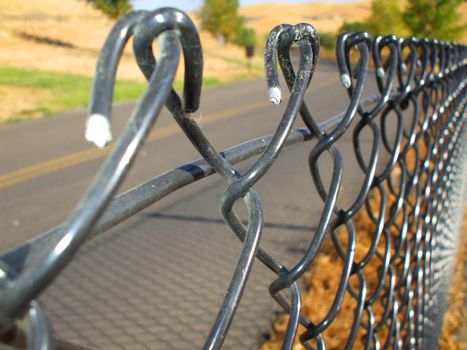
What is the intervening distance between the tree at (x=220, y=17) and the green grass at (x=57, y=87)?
73.0ft

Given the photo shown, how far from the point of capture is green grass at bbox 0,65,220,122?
14.2m

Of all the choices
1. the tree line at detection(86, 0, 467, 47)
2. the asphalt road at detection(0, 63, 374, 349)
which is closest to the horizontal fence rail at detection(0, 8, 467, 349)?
the asphalt road at detection(0, 63, 374, 349)

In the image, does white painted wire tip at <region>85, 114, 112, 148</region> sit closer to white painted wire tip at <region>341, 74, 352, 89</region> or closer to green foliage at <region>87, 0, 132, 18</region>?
white painted wire tip at <region>341, 74, 352, 89</region>

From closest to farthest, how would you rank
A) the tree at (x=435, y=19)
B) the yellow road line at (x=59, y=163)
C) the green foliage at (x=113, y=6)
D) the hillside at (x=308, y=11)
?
the yellow road line at (x=59, y=163) < the tree at (x=435, y=19) < the green foliage at (x=113, y=6) < the hillside at (x=308, y=11)

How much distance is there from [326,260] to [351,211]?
2.90 metres

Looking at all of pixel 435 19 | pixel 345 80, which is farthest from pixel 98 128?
pixel 435 19

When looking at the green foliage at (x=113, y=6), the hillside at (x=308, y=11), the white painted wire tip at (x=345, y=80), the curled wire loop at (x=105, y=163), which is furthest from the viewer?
the hillside at (x=308, y=11)

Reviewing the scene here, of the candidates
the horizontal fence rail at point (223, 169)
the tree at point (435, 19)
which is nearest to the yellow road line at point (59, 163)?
the horizontal fence rail at point (223, 169)

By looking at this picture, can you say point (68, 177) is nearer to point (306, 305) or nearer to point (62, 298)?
point (62, 298)

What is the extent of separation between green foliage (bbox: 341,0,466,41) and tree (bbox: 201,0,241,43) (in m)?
13.3

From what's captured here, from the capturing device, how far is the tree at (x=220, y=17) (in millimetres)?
43281

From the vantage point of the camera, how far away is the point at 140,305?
3740 mm

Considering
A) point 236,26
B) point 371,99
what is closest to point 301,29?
point 371,99

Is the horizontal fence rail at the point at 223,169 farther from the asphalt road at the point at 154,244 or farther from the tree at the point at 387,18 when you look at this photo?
the tree at the point at 387,18
